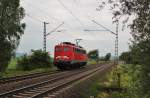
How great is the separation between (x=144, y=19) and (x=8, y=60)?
2672cm

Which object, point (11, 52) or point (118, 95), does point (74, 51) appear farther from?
point (118, 95)

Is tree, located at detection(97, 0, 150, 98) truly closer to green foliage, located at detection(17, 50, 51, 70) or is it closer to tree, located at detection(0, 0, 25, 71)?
tree, located at detection(0, 0, 25, 71)

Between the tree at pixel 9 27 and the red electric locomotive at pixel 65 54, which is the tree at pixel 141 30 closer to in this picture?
the tree at pixel 9 27

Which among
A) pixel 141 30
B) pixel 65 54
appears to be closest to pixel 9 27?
pixel 65 54

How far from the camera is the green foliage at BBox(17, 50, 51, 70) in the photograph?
47.5 metres

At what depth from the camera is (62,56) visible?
44812 mm

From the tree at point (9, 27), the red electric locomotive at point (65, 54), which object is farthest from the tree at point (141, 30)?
the red electric locomotive at point (65, 54)

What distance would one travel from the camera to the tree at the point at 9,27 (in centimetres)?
3666

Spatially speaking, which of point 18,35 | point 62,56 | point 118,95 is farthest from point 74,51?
point 118,95

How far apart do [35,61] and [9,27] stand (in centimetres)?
1174

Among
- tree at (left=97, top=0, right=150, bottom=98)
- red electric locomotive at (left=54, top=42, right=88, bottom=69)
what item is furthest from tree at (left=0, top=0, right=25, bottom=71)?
tree at (left=97, top=0, right=150, bottom=98)

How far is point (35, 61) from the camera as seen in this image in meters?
50.4

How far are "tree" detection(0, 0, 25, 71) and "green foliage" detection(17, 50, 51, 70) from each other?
5.29 meters

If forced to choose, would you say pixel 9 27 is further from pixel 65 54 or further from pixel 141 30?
pixel 141 30
